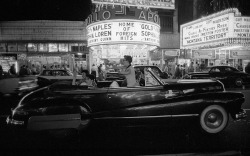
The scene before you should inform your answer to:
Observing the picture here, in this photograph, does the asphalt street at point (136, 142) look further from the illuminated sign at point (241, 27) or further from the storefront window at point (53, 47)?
the storefront window at point (53, 47)

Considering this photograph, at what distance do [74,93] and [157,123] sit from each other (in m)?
1.85

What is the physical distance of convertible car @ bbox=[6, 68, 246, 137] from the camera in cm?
414

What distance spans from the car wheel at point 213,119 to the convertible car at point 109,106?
0.09m

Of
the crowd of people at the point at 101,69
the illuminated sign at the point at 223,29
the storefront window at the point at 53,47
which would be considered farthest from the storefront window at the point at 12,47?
the illuminated sign at the point at 223,29

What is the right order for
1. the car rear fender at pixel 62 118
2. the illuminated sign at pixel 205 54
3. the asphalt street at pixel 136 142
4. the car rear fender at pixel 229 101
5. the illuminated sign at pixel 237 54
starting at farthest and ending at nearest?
the illuminated sign at pixel 237 54 < the illuminated sign at pixel 205 54 < the car rear fender at pixel 229 101 < the car rear fender at pixel 62 118 < the asphalt street at pixel 136 142

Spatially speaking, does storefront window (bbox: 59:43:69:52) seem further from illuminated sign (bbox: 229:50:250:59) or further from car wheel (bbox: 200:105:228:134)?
car wheel (bbox: 200:105:228:134)

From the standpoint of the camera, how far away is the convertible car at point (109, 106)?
414cm

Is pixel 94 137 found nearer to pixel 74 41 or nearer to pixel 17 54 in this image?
pixel 74 41

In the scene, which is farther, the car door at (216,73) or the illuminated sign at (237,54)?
the illuminated sign at (237,54)

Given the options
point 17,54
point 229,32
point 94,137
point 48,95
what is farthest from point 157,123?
point 17,54

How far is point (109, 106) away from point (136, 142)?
90 centimetres

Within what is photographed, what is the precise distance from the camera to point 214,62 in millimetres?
19125

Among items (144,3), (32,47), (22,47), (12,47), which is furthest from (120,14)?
(12,47)

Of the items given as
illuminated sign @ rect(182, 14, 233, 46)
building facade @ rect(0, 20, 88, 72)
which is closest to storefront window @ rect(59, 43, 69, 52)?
building facade @ rect(0, 20, 88, 72)
